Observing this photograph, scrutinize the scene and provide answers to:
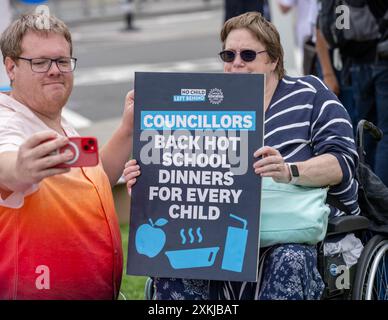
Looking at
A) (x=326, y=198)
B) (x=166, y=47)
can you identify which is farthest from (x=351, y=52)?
(x=166, y=47)

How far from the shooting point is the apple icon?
369 centimetres

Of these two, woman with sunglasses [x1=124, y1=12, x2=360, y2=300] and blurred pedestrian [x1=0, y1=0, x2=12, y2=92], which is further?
blurred pedestrian [x1=0, y1=0, x2=12, y2=92]

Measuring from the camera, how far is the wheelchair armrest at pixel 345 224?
3885 mm

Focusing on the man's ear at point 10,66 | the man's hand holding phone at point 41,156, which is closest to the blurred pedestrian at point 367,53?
the man's ear at point 10,66

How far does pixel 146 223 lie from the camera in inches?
146

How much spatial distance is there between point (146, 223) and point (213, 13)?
26.7m

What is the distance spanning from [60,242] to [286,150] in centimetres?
97

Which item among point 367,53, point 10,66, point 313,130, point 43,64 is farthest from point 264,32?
point 367,53

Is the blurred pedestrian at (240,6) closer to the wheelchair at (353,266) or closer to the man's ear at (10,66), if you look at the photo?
the wheelchair at (353,266)

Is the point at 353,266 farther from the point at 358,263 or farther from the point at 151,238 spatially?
the point at 151,238

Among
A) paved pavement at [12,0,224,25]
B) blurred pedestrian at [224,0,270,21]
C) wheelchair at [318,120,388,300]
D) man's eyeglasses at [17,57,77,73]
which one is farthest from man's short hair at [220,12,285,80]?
paved pavement at [12,0,224,25]

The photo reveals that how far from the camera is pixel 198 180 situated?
3670 mm

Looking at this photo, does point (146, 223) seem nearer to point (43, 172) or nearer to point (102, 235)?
point (102, 235)

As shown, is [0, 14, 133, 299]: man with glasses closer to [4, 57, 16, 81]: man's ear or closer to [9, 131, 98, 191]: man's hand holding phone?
[4, 57, 16, 81]: man's ear
